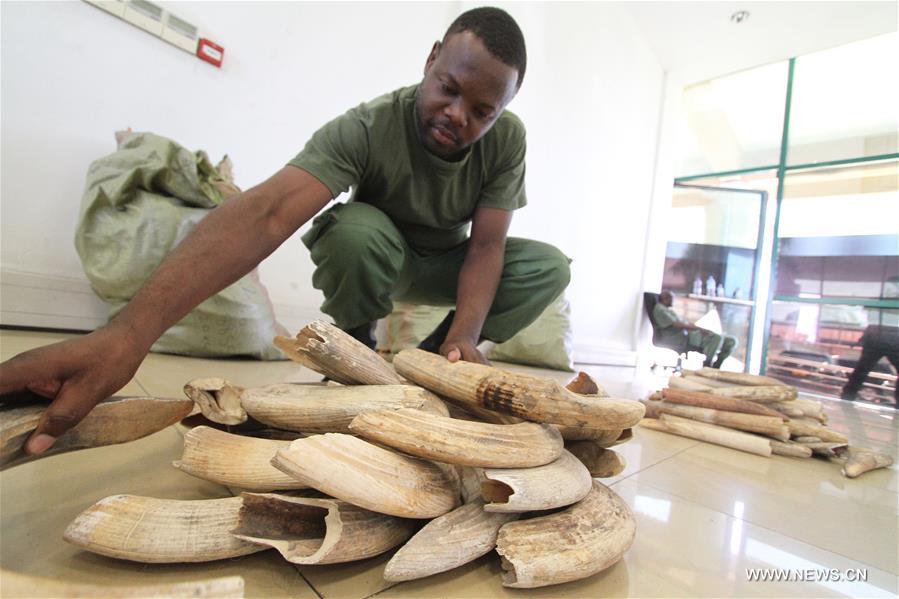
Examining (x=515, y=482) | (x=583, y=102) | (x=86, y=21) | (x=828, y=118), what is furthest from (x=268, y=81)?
(x=828, y=118)

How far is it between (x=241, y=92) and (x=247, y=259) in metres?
1.50

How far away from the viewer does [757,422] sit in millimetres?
1231

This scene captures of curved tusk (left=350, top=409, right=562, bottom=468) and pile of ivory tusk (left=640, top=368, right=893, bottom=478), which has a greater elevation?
curved tusk (left=350, top=409, right=562, bottom=468)

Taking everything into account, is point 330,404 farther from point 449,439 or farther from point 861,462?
point 861,462

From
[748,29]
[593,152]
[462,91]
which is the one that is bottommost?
[462,91]

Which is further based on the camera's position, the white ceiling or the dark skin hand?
the white ceiling

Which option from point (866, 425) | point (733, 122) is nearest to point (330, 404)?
point (866, 425)

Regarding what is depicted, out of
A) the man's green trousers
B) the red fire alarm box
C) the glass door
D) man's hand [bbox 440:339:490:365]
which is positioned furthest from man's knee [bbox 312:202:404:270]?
the glass door

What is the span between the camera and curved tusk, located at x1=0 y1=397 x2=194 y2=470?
1.29 ft

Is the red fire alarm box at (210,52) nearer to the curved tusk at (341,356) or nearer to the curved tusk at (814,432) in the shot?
the curved tusk at (341,356)

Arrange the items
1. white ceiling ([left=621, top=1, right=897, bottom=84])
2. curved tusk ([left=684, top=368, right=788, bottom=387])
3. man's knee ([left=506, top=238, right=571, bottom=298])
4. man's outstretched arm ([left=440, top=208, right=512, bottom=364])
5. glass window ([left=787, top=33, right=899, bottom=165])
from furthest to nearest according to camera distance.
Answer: glass window ([left=787, top=33, right=899, bottom=165]) < white ceiling ([left=621, top=1, right=897, bottom=84]) < curved tusk ([left=684, top=368, right=788, bottom=387]) < man's knee ([left=506, top=238, right=571, bottom=298]) < man's outstretched arm ([left=440, top=208, right=512, bottom=364])

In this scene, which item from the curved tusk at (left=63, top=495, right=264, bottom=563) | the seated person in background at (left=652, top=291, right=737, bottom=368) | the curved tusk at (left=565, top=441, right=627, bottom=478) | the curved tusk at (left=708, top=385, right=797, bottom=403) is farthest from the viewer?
the seated person in background at (left=652, top=291, right=737, bottom=368)

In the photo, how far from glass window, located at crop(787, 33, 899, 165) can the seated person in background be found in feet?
6.33

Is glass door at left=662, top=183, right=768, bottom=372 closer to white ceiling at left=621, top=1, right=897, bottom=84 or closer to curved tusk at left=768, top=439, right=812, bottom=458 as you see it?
white ceiling at left=621, top=1, right=897, bottom=84
